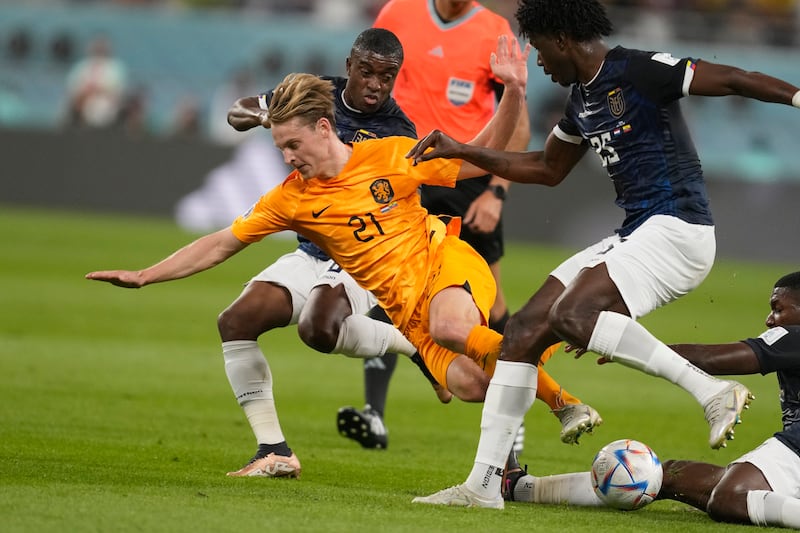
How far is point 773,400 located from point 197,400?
16.3 feet

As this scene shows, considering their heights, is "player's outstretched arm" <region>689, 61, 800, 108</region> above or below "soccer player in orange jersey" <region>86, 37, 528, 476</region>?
above

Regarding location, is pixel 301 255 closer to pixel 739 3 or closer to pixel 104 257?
pixel 104 257

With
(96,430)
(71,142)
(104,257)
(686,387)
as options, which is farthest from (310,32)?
(686,387)

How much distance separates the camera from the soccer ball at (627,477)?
605cm

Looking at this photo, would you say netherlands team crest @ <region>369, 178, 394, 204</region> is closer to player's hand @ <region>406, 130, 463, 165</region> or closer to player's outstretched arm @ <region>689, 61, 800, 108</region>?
player's hand @ <region>406, 130, 463, 165</region>

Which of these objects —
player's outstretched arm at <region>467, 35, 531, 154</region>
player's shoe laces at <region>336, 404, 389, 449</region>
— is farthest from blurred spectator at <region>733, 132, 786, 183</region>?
player's outstretched arm at <region>467, 35, 531, 154</region>

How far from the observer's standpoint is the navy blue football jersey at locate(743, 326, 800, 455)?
5852mm

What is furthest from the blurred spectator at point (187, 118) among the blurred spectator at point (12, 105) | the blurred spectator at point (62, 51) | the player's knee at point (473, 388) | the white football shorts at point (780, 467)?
the white football shorts at point (780, 467)

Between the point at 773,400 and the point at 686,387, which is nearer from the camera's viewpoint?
the point at 686,387

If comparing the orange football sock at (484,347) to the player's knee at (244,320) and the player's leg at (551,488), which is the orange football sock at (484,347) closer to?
the player's leg at (551,488)

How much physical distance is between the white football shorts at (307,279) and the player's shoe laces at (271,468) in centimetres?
87

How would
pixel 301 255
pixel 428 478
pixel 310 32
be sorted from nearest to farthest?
pixel 428 478, pixel 301 255, pixel 310 32

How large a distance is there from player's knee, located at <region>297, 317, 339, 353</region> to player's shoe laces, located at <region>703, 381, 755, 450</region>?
232cm

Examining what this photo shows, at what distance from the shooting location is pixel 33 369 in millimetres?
10578
